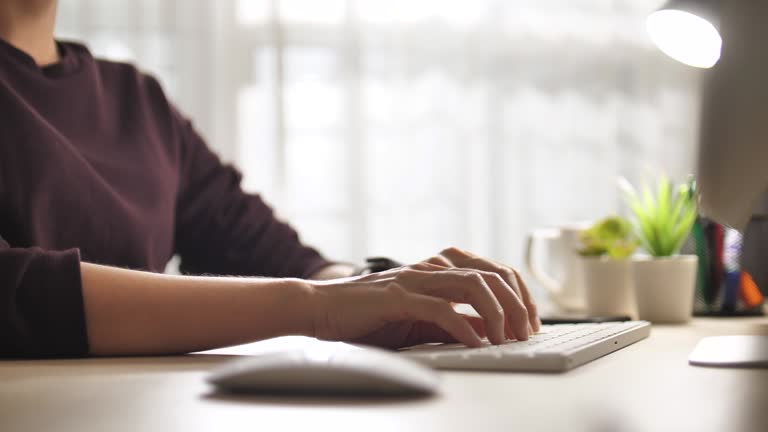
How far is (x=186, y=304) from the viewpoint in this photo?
77 centimetres

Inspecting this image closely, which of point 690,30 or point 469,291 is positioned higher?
point 690,30

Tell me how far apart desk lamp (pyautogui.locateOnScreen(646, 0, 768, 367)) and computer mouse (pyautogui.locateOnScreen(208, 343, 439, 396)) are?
1.27 feet

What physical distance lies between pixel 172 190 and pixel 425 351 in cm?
79

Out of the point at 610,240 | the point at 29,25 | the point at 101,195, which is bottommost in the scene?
the point at 610,240

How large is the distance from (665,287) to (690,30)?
0.44 m

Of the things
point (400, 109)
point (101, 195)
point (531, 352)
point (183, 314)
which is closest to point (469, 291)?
point (531, 352)

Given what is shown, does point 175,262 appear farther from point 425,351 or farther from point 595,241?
point 425,351

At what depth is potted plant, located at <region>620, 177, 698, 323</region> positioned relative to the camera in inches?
53.2

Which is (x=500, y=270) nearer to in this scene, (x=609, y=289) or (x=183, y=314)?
(x=183, y=314)

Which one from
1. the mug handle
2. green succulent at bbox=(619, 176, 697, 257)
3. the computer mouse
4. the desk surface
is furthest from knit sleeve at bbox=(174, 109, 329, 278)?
the computer mouse

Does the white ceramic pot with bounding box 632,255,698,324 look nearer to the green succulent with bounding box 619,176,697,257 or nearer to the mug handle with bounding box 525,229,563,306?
the green succulent with bounding box 619,176,697,257

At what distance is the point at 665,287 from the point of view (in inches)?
53.8

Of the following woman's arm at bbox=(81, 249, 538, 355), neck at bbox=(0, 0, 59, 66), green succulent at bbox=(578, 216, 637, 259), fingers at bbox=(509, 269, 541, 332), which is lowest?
green succulent at bbox=(578, 216, 637, 259)

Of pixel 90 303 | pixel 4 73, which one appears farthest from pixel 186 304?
pixel 4 73
